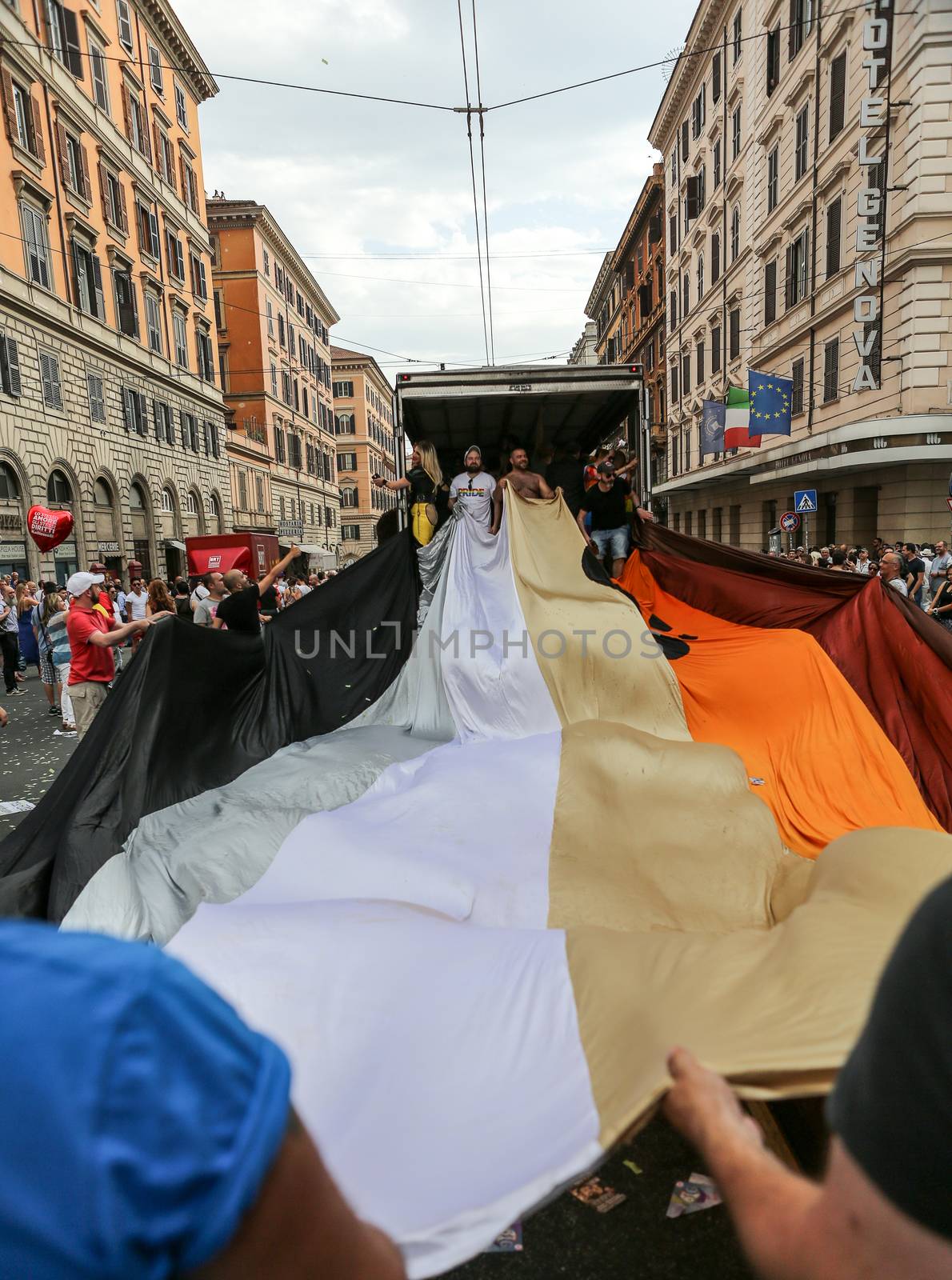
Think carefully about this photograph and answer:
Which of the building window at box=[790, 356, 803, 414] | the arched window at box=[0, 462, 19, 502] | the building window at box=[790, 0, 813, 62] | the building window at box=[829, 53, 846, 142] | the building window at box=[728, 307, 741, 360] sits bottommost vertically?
the arched window at box=[0, 462, 19, 502]

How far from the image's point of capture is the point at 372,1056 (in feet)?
6.23

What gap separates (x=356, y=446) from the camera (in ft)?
251

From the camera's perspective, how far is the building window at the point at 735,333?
32.2 m

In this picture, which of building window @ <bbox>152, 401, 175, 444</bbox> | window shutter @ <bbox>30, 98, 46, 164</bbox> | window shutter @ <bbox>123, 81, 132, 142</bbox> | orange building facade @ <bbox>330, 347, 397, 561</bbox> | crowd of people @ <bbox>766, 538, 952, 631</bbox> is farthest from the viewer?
orange building facade @ <bbox>330, 347, 397, 561</bbox>

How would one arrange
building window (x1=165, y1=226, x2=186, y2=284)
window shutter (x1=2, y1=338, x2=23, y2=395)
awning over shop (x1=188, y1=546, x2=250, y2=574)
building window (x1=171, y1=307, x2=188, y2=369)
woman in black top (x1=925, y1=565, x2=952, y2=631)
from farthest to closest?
building window (x1=171, y1=307, x2=188, y2=369) → building window (x1=165, y1=226, x2=186, y2=284) → awning over shop (x1=188, y1=546, x2=250, y2=574) → window shutter (x1=2, y1=338, x2=23, y2=395) → woman in black top (x1=925, y1=565, x2=952, y2=631)

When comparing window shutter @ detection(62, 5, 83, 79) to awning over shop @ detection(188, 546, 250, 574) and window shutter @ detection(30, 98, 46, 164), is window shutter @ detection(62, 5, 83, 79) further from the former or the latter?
awning over shop @ detection(188, 546, 250, 574)

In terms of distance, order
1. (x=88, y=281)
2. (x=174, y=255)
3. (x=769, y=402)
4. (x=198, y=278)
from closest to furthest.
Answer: (x=769, y=402)
(x=88, y=281)
(x=174, y=255)
(x=198, y=278)

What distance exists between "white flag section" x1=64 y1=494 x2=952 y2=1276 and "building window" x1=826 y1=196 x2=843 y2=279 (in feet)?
76.7

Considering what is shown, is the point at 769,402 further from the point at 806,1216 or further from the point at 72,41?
the point at 72,41

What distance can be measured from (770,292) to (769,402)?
9.05m

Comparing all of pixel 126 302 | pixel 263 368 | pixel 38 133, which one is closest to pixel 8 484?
pixel 38 133

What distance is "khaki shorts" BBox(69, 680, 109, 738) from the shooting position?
7367 mm

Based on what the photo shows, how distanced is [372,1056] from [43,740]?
29.1 feet

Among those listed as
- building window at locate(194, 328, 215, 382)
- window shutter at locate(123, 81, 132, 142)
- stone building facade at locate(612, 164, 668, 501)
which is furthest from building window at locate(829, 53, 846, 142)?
building window at locate(194, 328, 215, 382)
